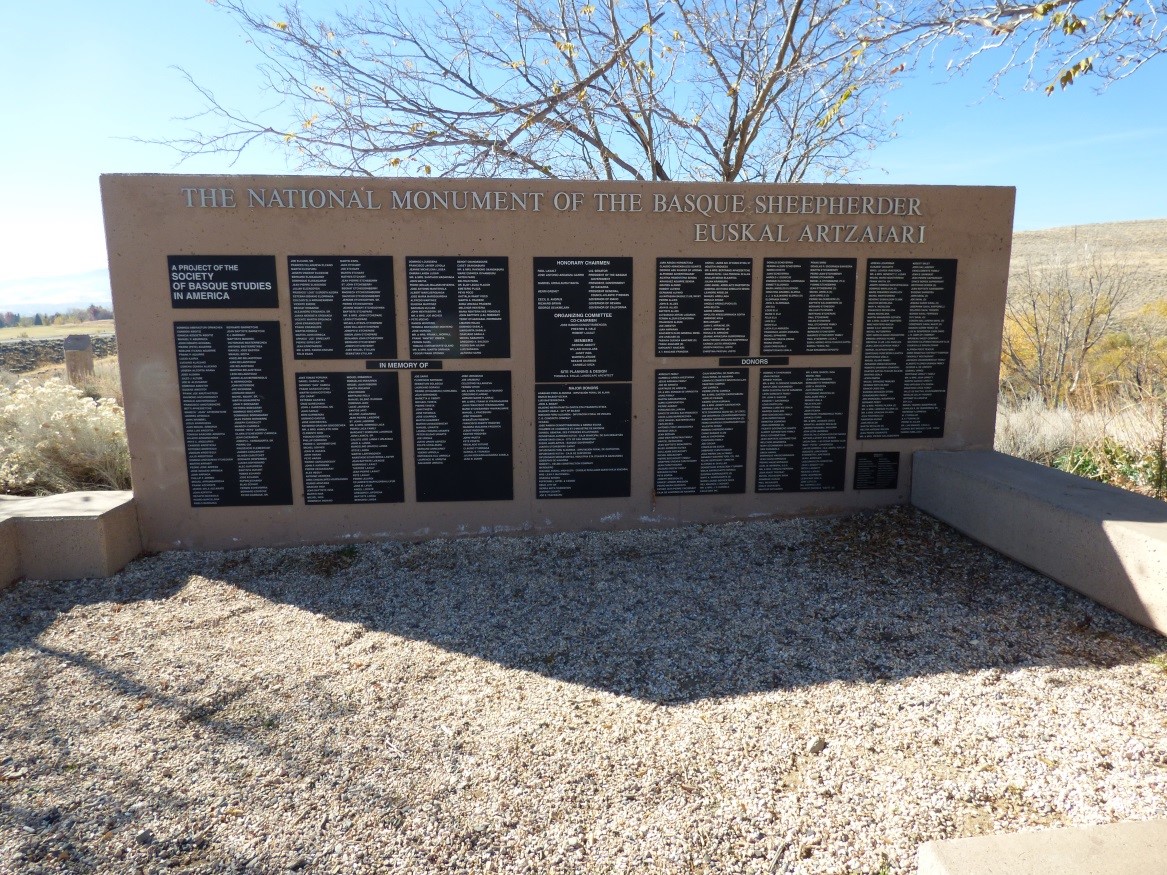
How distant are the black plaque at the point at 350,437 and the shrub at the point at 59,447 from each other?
2.79m

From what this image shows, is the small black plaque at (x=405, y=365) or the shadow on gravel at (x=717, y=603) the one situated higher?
the small black plaque at (x=405, y=365)

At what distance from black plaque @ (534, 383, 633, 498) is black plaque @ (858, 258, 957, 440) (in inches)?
74.5

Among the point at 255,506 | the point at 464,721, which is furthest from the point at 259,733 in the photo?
the point at 255,506

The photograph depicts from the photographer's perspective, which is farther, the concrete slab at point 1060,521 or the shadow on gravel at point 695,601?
the concrete slab at point 1060,521

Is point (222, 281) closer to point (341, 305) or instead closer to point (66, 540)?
point (341, 305)

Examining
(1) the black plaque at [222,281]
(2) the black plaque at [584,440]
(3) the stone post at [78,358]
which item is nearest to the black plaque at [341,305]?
(1) the black plaque at [222,281]

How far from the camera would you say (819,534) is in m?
5.59

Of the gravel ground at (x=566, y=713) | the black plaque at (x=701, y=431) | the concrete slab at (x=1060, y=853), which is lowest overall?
the gravel ground at (x=566, y=713)

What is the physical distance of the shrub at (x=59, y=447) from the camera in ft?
22.5

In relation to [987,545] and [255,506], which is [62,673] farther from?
[987,545]

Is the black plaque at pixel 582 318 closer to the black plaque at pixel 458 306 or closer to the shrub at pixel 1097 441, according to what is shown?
the black plaque at pixel 458 306

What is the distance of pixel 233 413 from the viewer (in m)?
5.32

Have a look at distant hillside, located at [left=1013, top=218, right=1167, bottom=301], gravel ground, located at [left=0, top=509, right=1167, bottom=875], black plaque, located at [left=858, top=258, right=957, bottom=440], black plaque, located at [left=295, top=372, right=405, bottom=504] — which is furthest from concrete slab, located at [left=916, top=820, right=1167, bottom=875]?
distant hillside, located at [left=1013, top=218, right=1167, bottom=301]

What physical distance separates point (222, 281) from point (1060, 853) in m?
5.44
